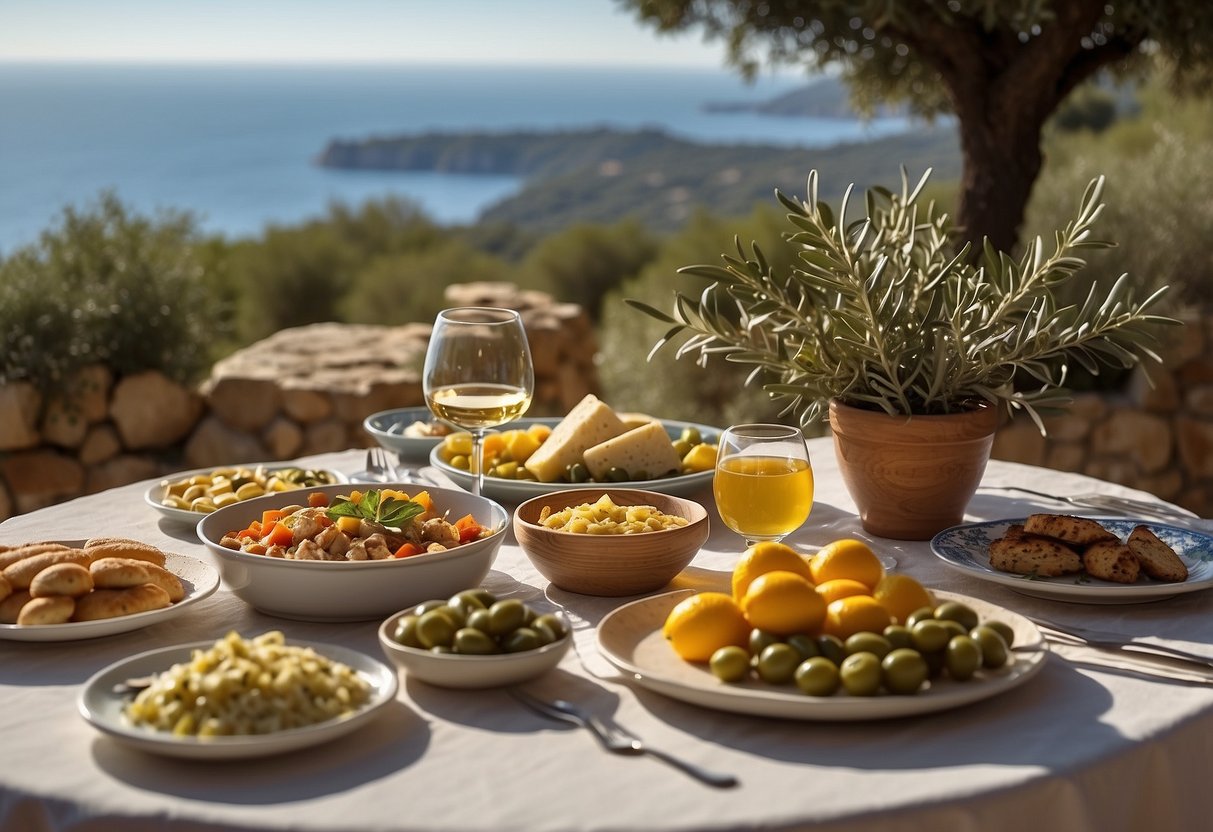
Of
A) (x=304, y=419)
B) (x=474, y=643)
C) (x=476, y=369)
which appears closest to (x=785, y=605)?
(x=474, y=643)

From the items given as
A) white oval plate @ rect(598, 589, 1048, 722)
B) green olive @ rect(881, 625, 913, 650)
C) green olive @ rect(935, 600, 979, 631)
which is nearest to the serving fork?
white oval plate @ rect(598, 589, 1048, 722)

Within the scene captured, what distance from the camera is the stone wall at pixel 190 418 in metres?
4.97

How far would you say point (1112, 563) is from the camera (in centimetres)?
175

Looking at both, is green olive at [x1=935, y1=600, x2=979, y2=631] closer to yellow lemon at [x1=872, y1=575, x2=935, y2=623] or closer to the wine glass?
yellow lemon at [x1=872, y1=575, x2=935, y2=623]

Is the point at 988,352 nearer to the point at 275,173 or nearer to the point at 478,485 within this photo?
the point at 478,485

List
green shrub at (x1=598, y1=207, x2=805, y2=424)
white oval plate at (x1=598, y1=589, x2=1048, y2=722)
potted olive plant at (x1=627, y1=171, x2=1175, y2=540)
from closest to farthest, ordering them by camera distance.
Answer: white oval plate at (x1=598, y1=589, x2=1048, y2=722)
potted olive plant at (x1=627, y1=171, x2=1175, y2=540)
green shrub at (x1=598, y1=207, x2=805, y2=424)

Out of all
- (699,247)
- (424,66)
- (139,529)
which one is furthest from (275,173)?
(424,66)

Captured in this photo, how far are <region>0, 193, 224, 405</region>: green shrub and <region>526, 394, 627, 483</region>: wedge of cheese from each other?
3.38 meters

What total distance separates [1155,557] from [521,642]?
0.98m

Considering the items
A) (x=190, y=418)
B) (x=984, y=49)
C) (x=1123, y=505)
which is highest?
(x=984, y=49)

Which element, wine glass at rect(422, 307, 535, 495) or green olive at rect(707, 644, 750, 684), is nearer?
green olive at rect(707, 644, 750, 684)

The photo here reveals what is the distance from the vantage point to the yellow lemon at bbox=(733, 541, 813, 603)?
1.55 meters

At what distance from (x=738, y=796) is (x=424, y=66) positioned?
151 meters

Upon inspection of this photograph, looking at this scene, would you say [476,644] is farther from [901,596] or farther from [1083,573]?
[1083,573]
